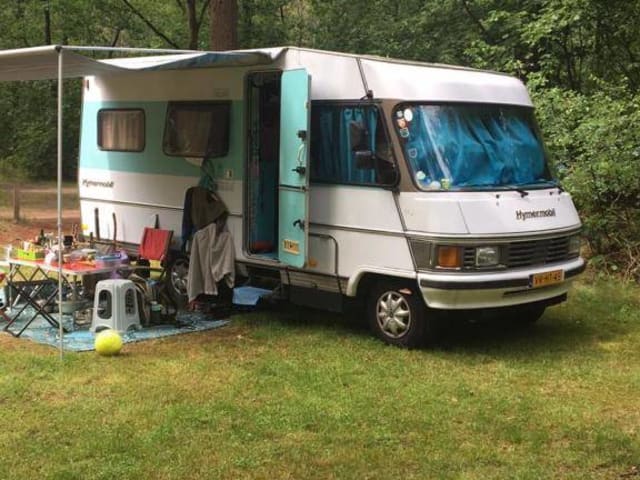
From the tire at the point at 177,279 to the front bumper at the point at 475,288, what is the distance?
300 cm

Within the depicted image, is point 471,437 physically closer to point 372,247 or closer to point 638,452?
point 638,452

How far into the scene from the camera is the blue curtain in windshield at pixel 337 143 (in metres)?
6.60

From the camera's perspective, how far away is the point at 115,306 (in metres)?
7.10

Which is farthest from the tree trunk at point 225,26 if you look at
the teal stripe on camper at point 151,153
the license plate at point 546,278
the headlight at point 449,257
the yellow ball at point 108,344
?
the license plate at point 546,278

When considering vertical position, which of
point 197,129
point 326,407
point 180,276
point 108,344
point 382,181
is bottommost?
point 326,407

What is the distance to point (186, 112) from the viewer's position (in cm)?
806

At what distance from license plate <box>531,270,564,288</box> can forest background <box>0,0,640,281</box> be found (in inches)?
70.2

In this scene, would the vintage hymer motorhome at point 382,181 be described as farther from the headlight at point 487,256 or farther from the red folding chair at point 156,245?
the red folding chair at point 156,245

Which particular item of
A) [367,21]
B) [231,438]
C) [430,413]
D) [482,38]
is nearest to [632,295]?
[430,413]

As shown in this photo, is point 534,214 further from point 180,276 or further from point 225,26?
point 225,26

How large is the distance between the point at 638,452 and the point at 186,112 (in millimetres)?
5405

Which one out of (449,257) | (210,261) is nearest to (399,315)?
(449,257)

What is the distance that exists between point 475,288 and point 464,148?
3.86 ft

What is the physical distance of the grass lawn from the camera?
168 inches
